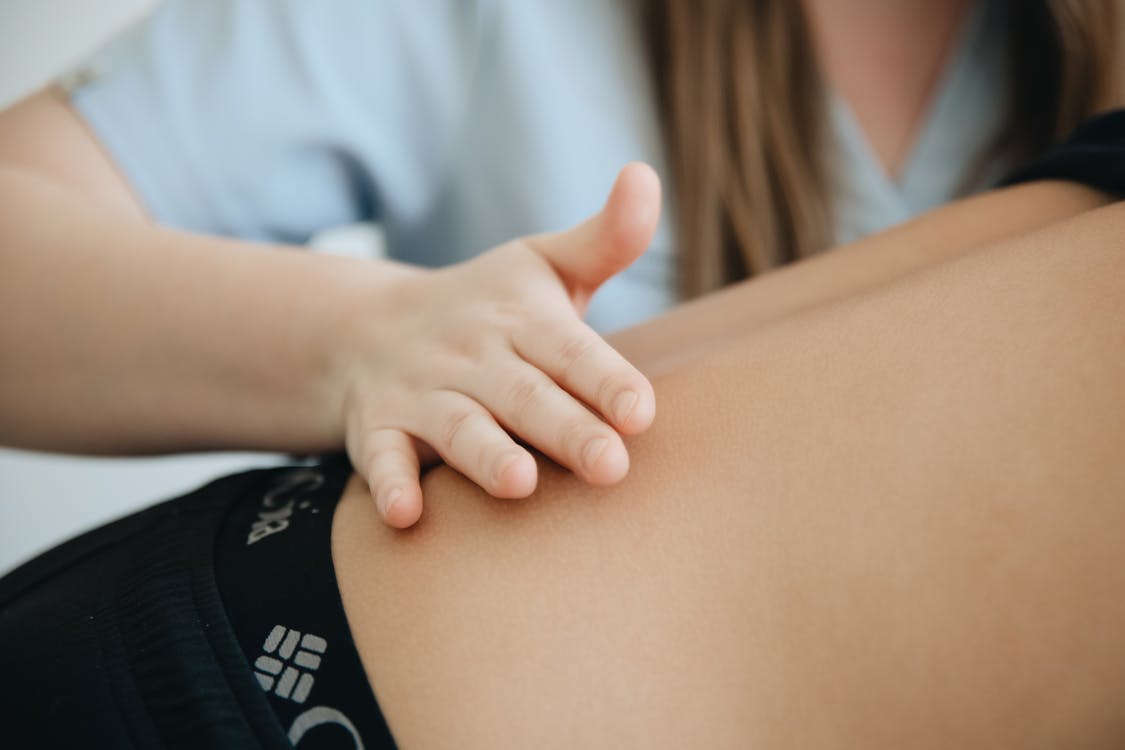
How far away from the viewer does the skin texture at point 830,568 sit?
0.26 metres

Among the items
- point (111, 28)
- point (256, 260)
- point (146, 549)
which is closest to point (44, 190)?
point (256, 260)

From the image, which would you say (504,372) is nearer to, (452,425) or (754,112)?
(452,425)

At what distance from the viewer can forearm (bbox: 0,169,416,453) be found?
44 cm

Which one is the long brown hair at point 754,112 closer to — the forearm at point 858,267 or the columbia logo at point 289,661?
the forearm at point 858,267

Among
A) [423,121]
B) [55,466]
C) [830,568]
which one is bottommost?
[55,466]

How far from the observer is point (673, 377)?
1.14ft

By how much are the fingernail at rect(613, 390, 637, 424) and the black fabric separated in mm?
280

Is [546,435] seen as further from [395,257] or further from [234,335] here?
[395,257]

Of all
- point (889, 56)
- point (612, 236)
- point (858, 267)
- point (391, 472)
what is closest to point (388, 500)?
point (391, 472)

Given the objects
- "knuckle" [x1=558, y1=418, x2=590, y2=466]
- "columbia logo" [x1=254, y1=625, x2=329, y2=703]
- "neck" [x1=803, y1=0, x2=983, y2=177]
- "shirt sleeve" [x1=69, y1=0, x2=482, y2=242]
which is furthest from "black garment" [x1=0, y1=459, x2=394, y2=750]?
"neck" [x1=803, y1=0, x2=983, y2=177]

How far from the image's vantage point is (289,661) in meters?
0.29

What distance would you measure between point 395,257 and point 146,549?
481mm

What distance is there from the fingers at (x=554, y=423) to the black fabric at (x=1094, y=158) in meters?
0.30

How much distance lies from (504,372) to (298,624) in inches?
5.5
